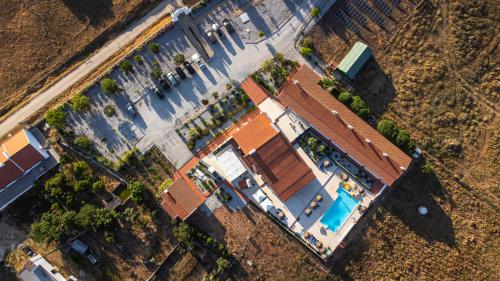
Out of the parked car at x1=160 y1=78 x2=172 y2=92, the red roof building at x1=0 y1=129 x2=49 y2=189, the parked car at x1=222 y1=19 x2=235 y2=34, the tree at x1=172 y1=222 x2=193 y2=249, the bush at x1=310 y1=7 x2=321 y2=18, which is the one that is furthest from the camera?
the parked car at x1=222 y1=19 x2=235 y2=34

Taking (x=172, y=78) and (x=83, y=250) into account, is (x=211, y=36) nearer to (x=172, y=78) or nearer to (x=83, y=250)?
(x=172, y=78)


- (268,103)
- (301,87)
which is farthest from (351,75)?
(268,103)

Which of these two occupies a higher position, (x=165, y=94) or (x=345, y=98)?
(x=165, y=94)

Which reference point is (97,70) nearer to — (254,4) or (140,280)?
(254,4)

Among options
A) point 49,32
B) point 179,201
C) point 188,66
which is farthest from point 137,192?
point 49,32

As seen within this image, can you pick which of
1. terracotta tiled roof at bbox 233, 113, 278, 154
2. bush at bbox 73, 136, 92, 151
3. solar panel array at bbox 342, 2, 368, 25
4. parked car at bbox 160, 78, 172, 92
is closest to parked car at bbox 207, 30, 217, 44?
parked car at bbox 160, 78, 172, 92

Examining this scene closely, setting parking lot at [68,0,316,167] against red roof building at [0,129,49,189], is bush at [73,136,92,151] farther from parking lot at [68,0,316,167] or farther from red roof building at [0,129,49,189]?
red roof building at [0,129,49,189]

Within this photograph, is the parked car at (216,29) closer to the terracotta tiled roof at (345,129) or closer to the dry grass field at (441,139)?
the terracotta tiled roof at (345,129)
